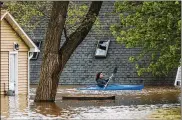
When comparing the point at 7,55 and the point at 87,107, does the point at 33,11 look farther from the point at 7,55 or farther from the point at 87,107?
the point at 7,55

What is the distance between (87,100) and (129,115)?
Answer: 778cm

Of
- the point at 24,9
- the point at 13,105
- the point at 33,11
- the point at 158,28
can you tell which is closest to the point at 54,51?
the point at 33,11

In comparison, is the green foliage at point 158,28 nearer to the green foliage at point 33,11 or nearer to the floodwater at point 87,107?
the green foliage at point 33,11

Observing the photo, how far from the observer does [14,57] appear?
1398 inches

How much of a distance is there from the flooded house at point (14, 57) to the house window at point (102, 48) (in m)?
11.2

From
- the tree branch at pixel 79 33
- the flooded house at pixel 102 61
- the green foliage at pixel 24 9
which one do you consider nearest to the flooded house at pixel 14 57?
the tree branch at pixel 79 33

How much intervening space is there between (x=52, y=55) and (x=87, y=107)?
10.4ft

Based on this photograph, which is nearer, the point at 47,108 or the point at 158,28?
the point at 47,108

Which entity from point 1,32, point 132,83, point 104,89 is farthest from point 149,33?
point 132,83

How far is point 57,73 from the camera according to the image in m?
30.2

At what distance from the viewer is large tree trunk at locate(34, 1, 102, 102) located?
29.7 meters

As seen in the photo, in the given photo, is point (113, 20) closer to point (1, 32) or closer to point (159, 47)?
point (1, 32)

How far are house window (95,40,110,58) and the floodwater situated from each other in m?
13.7

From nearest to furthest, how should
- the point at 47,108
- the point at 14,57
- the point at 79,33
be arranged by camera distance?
the point at 47,108 < the point at 79,33 < the point at 14,57
